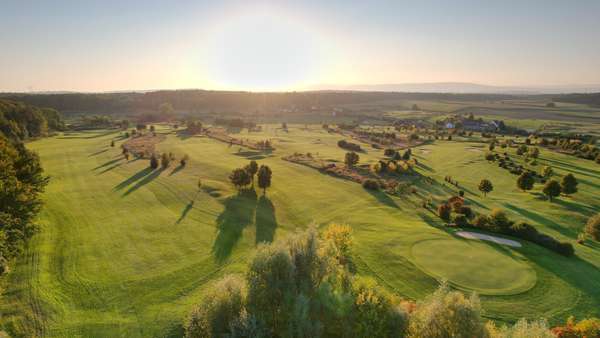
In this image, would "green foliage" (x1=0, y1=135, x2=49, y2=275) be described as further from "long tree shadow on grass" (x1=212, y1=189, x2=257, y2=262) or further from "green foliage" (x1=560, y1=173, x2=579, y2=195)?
"green foliage" (x1=560, y1=173, x2=579, y2=195)

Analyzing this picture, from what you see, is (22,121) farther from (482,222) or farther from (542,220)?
(542,220)

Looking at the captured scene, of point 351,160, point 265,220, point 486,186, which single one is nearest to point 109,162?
point 265,220

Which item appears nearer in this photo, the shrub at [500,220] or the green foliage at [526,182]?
the shrub at [500,220]

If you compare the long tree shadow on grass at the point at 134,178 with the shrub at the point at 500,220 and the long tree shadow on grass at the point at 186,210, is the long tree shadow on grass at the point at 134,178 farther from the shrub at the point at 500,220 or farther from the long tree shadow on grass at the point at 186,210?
the shrub at the point at 500,220

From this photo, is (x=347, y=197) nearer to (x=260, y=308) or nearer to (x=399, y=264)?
(x=399, y=264)

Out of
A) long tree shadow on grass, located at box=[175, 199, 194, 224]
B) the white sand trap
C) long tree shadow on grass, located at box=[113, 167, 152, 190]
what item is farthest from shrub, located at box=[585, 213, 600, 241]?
long tree shadow on grass, located at box=[113, 167, 152, 190]

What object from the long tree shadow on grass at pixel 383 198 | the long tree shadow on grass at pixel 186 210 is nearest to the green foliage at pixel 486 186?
the long tree shadow on grass at pixel 383 198

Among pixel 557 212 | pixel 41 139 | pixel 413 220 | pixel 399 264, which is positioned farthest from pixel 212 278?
pixel 41 139
